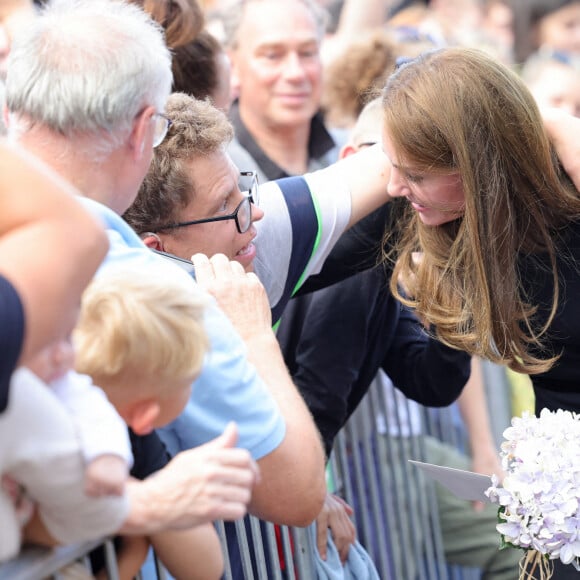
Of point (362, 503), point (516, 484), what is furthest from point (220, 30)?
point (516, 484)

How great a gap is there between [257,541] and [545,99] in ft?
12.8

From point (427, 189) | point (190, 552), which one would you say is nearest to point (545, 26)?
point (427, 189)

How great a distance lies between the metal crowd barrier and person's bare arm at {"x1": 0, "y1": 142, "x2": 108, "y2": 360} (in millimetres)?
1387

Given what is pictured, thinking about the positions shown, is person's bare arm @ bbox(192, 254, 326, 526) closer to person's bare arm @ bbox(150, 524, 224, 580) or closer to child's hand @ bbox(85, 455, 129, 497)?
person's bare arm @ bbox(150, 524, 224, 580)

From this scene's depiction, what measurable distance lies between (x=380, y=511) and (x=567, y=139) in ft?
5.57

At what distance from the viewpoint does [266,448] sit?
73.8 inches

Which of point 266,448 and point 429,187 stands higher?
point 429,187

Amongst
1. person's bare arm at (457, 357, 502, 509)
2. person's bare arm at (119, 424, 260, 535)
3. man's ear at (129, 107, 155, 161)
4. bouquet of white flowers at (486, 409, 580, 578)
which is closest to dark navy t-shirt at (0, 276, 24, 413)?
person's bare arm at (119, 424, 260, 535)

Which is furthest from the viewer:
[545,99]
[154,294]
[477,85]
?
[545,99]

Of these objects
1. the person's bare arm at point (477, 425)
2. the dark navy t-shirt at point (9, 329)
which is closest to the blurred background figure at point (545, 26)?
the person's bare arm at point (477, 425)

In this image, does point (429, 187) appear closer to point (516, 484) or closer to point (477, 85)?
point (477, 85)

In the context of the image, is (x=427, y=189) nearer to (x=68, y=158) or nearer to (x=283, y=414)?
(x=283, y=414)

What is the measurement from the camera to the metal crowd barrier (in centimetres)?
275

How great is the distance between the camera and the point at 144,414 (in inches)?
64.7
